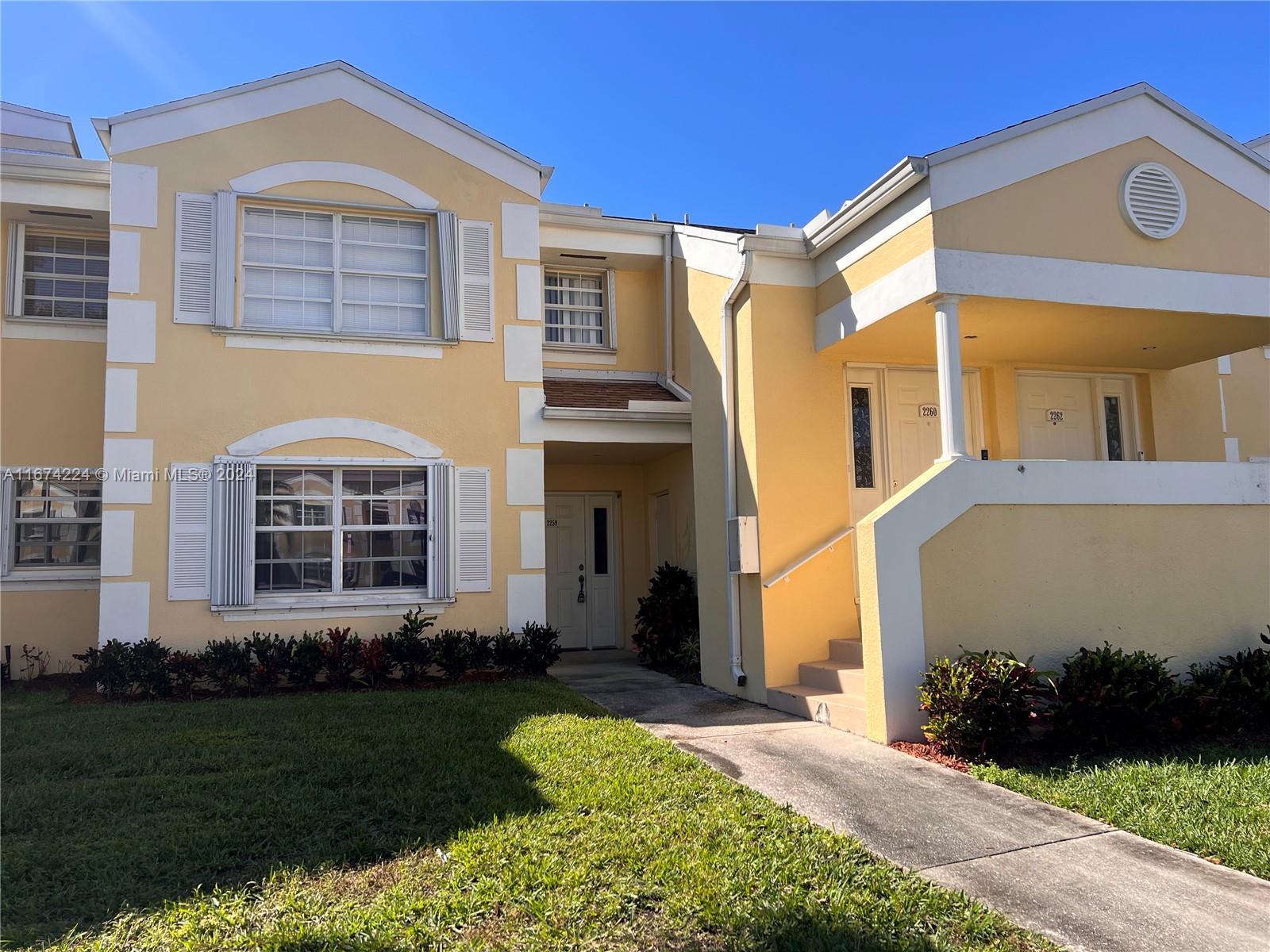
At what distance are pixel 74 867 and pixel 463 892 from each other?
2.01 metres

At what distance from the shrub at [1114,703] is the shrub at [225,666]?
7.78 metres

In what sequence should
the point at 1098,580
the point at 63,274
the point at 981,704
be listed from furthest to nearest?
the point at 63,274
the point at 1098,580
the point at 981,704

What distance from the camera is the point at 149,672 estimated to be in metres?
8.80

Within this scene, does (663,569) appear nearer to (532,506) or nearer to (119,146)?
(532,506)

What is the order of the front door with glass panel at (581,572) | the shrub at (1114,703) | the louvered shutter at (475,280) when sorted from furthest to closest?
the front door with glass panel at (581,572)
the louvered shutter at (475,280)
the shrub at (1114,703)

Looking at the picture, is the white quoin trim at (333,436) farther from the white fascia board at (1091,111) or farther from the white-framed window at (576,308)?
the white fascia board at (1091,111)

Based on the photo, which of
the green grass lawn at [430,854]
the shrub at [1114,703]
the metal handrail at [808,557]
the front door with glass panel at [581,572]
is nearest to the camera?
the green grass lawn at [430,854]

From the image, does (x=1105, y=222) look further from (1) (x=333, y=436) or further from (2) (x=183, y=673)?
(2) (x=183, y=673)

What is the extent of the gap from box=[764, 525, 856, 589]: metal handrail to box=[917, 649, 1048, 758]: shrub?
223cm

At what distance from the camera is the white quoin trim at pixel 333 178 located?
9.97m

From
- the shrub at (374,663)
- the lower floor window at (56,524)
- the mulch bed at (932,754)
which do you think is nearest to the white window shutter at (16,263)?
the lower floor window at (56,524)

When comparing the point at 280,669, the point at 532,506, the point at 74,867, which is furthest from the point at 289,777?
the point at 532,506

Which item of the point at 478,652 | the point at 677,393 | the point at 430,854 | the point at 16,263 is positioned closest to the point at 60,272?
the point at 16,263

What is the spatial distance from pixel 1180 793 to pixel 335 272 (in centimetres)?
954
